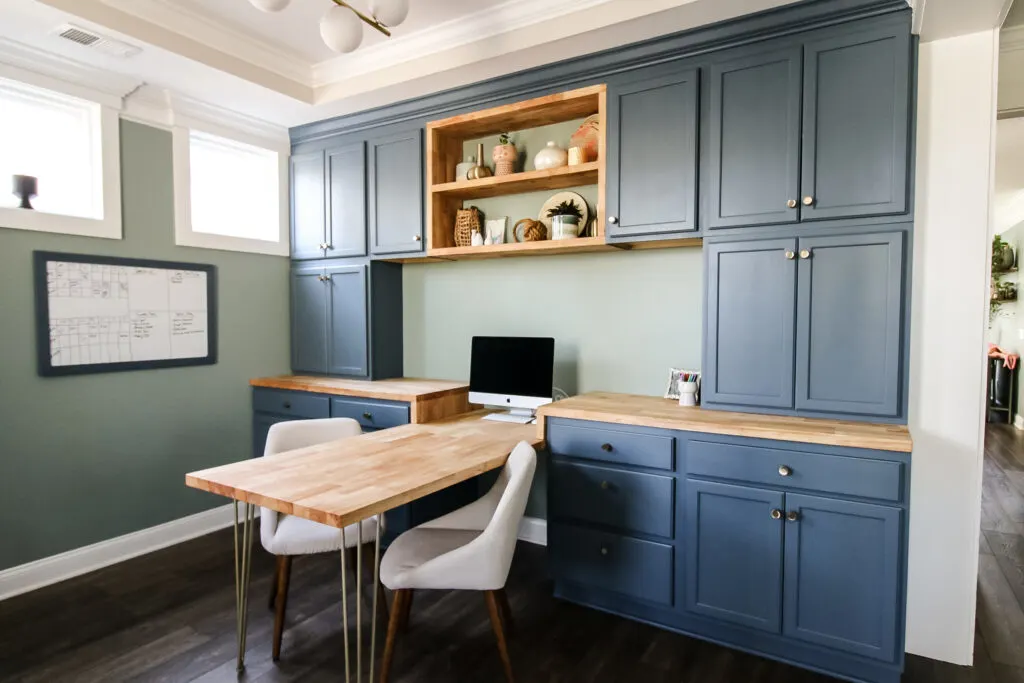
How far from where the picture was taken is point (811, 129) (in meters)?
2.28

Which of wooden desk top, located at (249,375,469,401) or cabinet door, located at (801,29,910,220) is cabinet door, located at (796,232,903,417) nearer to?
cabinet door, located at (801,29,910,220)

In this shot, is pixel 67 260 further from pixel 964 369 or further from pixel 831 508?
pixel 964 369

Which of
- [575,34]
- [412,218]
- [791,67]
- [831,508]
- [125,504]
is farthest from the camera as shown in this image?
[412,218]

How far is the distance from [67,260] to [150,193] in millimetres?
588

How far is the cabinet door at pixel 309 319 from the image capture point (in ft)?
12.6

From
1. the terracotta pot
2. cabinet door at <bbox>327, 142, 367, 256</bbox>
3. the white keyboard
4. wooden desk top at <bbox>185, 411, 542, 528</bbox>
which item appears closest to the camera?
wooden desk top at <bbox>185, 411, 542, 528</bbox>

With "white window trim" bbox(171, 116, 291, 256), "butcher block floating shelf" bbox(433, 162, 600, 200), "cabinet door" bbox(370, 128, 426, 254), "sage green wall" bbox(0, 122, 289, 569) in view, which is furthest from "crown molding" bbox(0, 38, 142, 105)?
"butcher block floating shelf" bbox(433, 162, 600, 200)

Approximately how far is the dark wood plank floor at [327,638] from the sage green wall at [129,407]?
0.34 m

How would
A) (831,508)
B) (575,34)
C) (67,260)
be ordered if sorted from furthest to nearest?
(67,260)
(575,34)
(831,508)

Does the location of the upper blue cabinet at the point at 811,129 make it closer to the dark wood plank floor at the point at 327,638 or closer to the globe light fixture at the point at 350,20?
the globe light fixture at the point at 350,20

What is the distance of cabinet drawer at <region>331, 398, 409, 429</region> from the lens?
3.12m

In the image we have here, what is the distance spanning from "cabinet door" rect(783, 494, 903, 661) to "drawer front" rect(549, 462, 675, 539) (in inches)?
18.6

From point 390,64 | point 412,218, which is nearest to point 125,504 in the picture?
point 412,218

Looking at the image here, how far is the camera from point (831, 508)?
208 centimetres
